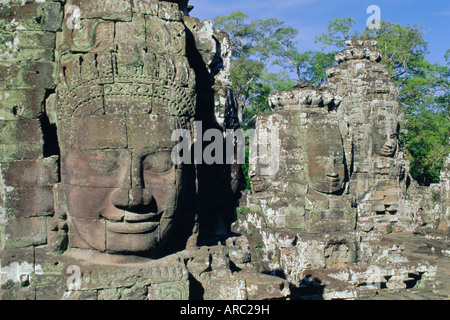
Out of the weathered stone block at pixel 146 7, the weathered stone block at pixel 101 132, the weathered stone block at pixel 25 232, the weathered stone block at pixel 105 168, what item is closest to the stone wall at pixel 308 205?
the weathered stone block at pixel 25 232

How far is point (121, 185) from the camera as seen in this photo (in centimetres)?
344

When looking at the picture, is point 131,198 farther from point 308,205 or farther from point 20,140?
point 308,205

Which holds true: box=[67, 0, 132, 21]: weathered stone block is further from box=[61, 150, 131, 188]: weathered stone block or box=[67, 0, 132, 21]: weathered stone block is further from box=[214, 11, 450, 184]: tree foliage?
box=[214, 11, 450, 184]: tree foliage

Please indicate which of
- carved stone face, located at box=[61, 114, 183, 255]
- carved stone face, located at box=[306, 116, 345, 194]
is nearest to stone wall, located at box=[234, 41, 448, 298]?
carved stone face, located at box=[306, 116, 345, 194]

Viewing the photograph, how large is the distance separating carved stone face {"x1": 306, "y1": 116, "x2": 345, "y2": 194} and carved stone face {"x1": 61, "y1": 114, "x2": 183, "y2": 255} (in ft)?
17.1

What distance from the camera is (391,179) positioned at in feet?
48.1

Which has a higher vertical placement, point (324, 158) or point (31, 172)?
point (324, 158)

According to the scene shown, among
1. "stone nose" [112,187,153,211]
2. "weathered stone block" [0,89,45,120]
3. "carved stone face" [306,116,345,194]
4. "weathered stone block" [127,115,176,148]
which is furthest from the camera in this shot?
"carved stone face" [306,116,345,194]

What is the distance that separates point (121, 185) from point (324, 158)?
5612 mm

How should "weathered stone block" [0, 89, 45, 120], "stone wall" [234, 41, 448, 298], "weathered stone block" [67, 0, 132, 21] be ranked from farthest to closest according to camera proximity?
"stone wall" [234, 41, 448, 298]
"weathered stone block" [0, 89, 45, 120]
"weathered stone block" [67, 0, 132, 21]

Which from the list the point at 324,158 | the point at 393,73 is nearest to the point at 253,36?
the point at 393,73

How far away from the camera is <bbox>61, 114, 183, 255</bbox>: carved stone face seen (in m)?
3.45
